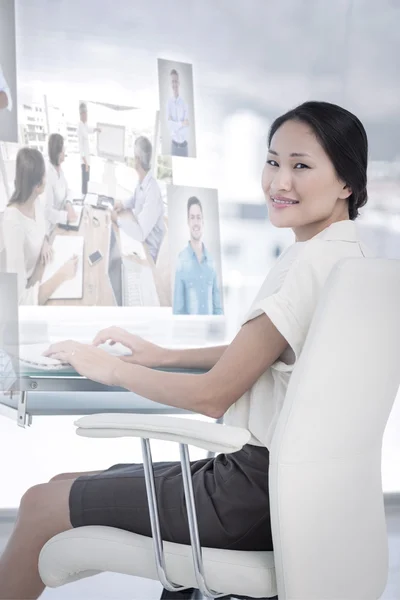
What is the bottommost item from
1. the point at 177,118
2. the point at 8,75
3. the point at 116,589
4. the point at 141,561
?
the point at 116,589

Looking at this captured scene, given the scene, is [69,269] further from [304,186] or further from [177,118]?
[304,186]

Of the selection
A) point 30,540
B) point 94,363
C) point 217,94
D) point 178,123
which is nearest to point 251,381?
point 94,363

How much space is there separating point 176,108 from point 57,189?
0.53 metres

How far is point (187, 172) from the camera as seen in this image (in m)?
2.83

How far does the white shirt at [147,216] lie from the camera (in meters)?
2.67

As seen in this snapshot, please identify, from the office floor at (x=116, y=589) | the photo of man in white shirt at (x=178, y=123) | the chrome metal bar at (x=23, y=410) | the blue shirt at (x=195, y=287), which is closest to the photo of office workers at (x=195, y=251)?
the blue shirt at (x=195, y=287)

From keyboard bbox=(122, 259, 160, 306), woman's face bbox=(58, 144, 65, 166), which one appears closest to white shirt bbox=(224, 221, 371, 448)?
keyboard bbox=(122, 259, 160, 306)

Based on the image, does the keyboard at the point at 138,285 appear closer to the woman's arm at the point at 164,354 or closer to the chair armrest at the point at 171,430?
the woman's arm at the point at 164,354

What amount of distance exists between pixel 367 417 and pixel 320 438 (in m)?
0.12

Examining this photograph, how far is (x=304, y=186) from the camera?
1579 mm

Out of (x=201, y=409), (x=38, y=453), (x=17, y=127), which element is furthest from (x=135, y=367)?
(x=38, y=453)

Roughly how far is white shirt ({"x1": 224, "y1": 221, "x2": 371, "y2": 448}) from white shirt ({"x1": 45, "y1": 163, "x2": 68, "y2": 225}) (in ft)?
3.98

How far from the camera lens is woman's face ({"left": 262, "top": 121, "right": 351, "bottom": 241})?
5.17ft

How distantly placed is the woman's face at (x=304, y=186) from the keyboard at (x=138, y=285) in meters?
1.08
